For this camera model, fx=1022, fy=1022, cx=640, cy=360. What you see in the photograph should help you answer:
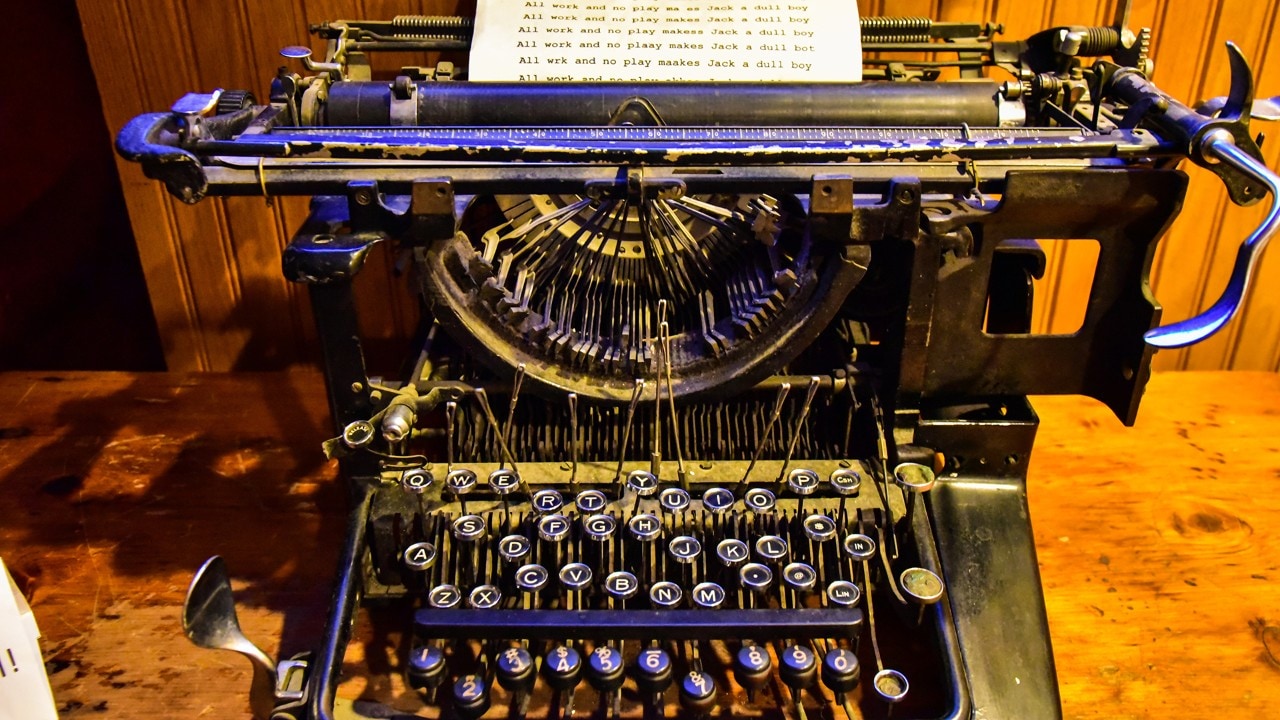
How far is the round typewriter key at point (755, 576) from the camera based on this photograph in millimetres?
1578

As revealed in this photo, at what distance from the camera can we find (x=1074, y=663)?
175 centimetres

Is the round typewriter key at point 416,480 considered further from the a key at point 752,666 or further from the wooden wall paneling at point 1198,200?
the wooden wall paneling at point 1198,200

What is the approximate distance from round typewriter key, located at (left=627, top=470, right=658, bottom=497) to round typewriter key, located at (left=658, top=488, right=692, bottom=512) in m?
0.02

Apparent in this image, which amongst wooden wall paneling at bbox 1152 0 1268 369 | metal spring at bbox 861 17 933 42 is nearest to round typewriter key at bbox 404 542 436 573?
metal spring at bbox 861 17 933 42

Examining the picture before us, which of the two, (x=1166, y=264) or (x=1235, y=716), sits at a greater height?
(x=1166, y=264)

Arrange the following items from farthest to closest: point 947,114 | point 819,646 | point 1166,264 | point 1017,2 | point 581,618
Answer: point 1166,264, point 1017,2, point 947,114, point 819,646, point 581,618

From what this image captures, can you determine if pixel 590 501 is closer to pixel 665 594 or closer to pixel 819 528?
pixel 665 594

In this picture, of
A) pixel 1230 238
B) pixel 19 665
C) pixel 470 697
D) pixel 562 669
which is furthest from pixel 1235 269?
pixel 19 665

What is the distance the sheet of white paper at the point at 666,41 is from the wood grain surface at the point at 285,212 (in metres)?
0.34

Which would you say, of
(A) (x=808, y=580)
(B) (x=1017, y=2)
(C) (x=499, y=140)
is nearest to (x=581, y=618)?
(A) (x=808, y=580)

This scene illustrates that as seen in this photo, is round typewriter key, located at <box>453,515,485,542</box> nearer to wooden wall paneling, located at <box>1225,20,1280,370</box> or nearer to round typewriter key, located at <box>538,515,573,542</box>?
round typewriter key, located at <box>538,515,573,542</box>

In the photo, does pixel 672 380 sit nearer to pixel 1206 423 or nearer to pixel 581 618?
pixel 581 618

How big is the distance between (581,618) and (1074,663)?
865 millimetres

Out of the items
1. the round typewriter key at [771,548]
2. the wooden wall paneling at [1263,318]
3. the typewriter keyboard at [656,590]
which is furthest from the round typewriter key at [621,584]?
the wooden wall paneling at [1263,318]
